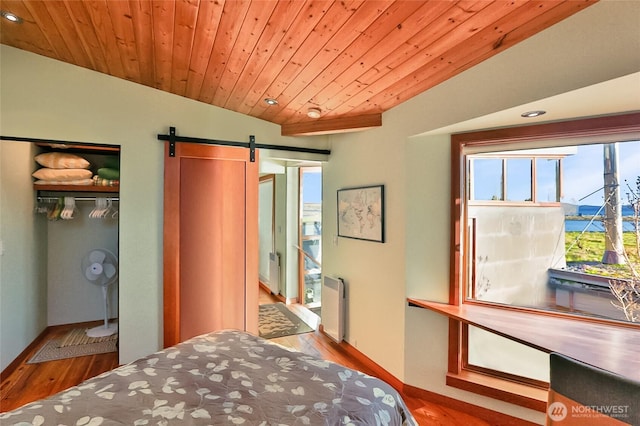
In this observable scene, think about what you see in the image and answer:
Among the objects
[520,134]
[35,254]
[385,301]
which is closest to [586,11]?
[520,134]

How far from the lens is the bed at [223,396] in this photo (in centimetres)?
115

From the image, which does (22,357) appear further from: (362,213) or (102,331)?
(362,213)

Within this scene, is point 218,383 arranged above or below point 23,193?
below

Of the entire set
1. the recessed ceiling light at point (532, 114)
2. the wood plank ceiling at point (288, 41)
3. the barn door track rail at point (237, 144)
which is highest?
the wood plank ceiling at point (288, 41)

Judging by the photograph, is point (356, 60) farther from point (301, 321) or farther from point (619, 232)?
point (301, 321)

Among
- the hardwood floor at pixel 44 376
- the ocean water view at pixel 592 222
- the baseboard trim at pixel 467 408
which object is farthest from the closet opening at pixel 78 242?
the ocean water view at pixel 592 222

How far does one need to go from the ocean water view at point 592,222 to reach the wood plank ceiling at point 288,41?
47.2 inches

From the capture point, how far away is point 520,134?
2098 millimetres

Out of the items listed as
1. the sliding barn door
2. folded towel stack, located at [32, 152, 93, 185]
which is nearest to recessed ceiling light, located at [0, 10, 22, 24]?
the sliding barn door

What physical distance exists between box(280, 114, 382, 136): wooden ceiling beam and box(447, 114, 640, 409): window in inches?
30.7

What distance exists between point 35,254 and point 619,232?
16.5ft

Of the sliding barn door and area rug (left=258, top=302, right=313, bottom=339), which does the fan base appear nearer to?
the sliding barn door

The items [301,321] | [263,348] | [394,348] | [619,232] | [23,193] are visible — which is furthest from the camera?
[301,321]

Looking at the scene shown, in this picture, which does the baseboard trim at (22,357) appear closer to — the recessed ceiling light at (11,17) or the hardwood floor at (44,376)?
the hardwood floor at (44,376)
